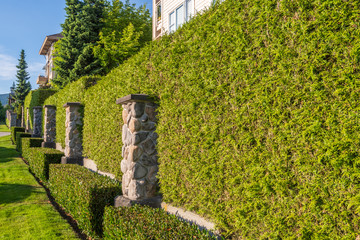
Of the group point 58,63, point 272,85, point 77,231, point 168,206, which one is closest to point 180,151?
point 168,206

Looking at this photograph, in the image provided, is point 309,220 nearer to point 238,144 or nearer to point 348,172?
point 348,172

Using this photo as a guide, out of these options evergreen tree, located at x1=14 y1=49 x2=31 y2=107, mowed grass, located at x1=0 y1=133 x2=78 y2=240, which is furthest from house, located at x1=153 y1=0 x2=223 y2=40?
evergreen tree, located at x1=14 y1=49 x2=31 y2=107

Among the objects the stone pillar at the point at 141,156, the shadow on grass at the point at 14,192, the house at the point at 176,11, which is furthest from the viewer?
the house at the point at 176,11

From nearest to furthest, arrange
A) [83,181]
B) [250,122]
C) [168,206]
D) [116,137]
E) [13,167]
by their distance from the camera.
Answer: [250,122]
[168,206]
[83,181]
[116,137]
[13,167]

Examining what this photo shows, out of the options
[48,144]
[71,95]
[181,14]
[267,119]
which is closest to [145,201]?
[267,119]

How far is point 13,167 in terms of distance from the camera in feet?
44.2

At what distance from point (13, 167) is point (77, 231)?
9269mm

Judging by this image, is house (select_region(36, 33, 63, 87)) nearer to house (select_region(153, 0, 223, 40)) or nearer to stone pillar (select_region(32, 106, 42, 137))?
stone pillar (select_region(32, 106, 42, 137))

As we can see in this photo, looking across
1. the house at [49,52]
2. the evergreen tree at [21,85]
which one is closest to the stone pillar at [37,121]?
the house at [49,52]

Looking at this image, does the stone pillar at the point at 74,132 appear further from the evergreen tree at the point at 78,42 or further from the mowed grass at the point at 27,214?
the evergreen tree at the point at 78,42

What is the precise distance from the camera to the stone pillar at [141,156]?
17.5 ft

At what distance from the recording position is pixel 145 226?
12.2ft

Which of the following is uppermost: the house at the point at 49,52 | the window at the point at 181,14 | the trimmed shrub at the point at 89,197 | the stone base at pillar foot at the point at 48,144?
the house at the point at 49,52

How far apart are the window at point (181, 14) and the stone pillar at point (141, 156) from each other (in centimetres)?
1029
